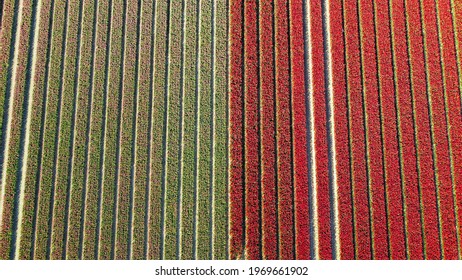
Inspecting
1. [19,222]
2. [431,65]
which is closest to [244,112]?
[431,65]

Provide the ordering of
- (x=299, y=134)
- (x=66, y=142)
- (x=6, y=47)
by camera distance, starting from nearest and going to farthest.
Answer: (x=66, y=142), (x=299, y=134), (x=6, y=47)

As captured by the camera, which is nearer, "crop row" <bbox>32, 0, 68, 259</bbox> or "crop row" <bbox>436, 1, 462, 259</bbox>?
"crop row" <bbox>32, 0, 68, 259</bbox>

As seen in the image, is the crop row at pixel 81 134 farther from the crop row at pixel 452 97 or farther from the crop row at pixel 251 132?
the crop row at pixel 452 97

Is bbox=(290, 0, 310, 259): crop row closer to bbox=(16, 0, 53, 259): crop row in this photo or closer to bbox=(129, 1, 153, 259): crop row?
bbox=(129, 1, 153, 259): crop row

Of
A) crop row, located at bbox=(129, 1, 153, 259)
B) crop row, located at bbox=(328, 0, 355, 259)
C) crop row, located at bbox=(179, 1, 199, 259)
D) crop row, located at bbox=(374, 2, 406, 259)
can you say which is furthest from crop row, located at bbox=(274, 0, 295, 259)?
crop row, located at bbox=(129, 1, 153, 259)

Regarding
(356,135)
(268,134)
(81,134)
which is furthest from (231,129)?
(81,134)

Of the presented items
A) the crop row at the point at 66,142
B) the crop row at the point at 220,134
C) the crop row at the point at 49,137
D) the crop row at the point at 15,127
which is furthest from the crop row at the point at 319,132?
the crop row at the point at 15,127

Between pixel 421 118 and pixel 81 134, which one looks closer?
pixel 81 134

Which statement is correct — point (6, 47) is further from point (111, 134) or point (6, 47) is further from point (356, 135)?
point (356, 135)

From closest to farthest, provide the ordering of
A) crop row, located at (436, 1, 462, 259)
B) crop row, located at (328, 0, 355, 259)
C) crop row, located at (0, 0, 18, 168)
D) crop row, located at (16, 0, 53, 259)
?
crop row, located at (16, 0, 53, 259), crop row, located at (328, 0, 355, 259), crop row, located at (436, 1, 462, 259), crop row, located at (0, 0, 18, 168)
